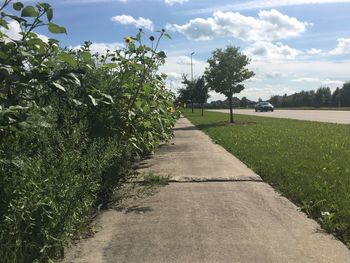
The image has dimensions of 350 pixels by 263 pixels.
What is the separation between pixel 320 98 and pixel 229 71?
223 ft

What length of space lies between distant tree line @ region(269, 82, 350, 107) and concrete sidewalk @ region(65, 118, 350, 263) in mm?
80409

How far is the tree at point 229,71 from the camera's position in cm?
2752

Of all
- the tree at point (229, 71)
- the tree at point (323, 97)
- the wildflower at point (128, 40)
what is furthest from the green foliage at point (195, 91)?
the tree at point (323, 97)

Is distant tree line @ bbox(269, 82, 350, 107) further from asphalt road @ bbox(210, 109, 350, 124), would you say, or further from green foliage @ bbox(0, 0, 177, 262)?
green foliage @ bbox(0, 0, 177, 262)

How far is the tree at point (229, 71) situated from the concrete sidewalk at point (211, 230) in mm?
21177

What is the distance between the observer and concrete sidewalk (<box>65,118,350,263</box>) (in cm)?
390

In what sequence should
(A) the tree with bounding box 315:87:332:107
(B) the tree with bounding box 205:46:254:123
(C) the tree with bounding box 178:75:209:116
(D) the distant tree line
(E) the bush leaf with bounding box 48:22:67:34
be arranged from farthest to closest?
1. (A) the tree with bounding box 315:87:332:107
2. (D) the distant tree line
3. (C) the tree with bounding box 178:75:209:116
4. (B) the tree with bounding box 205:46:254:123
5. (E) the bush leaf with bounding box 48:22:67:34

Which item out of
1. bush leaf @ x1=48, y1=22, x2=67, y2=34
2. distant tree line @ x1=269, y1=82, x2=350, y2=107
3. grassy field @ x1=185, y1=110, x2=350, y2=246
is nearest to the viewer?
bush leaf @ x1=48, y1=22, x2=67, y2=34

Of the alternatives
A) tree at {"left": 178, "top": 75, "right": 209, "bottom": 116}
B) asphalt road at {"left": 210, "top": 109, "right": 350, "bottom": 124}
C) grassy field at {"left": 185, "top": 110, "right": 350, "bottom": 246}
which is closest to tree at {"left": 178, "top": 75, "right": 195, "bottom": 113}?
tree at {"left": 178, "top": 75, "right": 209, "bottom": 116}

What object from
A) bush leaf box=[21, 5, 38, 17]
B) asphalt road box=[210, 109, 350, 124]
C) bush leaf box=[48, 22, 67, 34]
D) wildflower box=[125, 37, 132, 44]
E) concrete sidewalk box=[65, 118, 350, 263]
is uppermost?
wildflower box=[125, 37, 132, 44]

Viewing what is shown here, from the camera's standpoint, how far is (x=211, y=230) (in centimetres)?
450

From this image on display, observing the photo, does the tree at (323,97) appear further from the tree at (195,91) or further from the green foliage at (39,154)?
the green foliage at (39,154)

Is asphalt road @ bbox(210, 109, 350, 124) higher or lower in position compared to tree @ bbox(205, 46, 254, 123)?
lower

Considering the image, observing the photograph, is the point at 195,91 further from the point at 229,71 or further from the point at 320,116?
the point at 229,71
